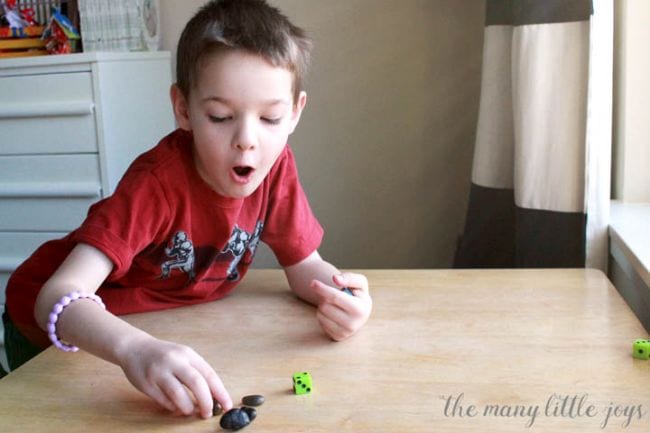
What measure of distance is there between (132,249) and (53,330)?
0.14 m

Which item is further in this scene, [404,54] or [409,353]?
[404,54]

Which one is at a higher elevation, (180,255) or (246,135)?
(246,135)

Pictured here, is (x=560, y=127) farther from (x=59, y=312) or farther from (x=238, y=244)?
(x=59, y=312)

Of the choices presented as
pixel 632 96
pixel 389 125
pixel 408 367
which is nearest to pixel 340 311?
pixel 408 367

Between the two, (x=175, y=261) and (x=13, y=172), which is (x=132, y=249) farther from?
(x=13, y=172)

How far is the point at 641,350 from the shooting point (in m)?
0.74

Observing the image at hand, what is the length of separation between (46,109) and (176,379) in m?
1.41

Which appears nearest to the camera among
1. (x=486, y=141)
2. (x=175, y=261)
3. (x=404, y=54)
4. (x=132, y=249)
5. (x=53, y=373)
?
(x=53, y=373)

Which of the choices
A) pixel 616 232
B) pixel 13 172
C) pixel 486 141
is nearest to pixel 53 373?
pixel 616 232

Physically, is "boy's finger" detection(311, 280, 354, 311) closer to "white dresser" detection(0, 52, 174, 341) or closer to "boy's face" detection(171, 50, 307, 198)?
"boy's face" detection(171, 50, 307, 198)

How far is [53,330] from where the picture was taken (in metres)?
0.80

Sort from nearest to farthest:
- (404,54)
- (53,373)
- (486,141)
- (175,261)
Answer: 1. (53,373)
2. (175,261)
3. (486,141)
4. (404,54)

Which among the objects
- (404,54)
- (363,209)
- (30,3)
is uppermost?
(30,3)

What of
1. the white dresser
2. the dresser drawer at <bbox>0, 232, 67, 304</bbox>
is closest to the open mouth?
the white dresser
